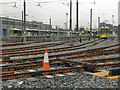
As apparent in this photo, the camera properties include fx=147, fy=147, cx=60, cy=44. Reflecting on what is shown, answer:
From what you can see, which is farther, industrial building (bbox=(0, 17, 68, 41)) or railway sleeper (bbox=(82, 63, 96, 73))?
industrial building (bbox=(0, 17, 68, 41))

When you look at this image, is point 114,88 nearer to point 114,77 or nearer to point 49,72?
point 114,77

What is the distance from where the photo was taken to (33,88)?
4.86m

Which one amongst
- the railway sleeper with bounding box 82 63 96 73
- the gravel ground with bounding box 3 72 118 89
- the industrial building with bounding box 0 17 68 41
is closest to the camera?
the gravel ground with bounding box 3 72 118 89

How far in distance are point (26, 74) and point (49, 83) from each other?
1.37m

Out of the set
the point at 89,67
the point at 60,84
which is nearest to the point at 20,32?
the point at 89,67

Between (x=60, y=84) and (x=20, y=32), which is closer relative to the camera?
(x=60, y=84)

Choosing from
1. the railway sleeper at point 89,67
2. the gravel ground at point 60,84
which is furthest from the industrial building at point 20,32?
the gravel ground at point 60,84

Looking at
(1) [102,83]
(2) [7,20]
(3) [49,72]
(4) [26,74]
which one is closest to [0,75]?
(4) [26,74]

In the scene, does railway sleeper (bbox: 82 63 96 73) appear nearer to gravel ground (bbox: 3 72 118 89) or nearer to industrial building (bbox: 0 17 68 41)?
gravel ground (bbox: 3 72 118 89)

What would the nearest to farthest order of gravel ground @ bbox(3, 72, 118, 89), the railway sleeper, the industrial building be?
gravel ground @ bbox(3, 72, 118, 89), the railway sleeper, the industrial building

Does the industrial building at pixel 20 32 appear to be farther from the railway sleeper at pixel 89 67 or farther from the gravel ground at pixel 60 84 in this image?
the gravel ground at pixel 60 84

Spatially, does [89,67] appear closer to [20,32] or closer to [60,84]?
[60,84]

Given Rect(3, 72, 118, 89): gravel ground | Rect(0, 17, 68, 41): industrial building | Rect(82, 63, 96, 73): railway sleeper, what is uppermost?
Rect(0, 17, 68, 41): industrial building

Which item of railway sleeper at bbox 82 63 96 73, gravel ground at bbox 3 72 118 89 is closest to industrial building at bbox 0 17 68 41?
railway sleeper at bbox 82 63 96 73
